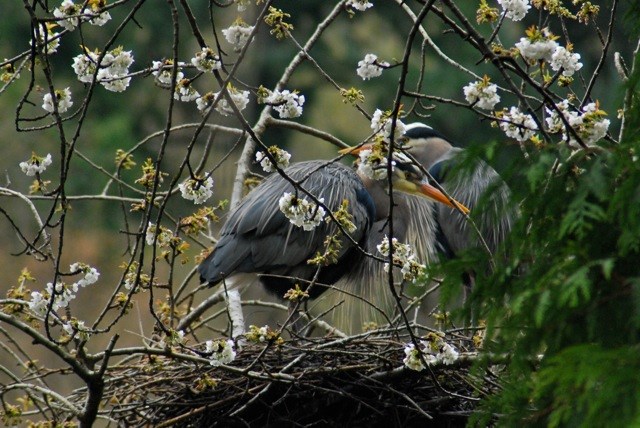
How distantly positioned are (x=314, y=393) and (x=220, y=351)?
0.77 meters

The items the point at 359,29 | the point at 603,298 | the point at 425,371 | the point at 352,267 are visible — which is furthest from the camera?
the point at 359,29

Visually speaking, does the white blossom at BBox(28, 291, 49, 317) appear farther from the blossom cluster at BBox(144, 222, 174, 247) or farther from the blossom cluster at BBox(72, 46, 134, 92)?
the blossom cluster at BBox(72, 46, 134, 92)

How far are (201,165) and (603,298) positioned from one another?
2516 mm

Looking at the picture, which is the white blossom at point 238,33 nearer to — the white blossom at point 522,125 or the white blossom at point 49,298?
the white blossom at point 522,125

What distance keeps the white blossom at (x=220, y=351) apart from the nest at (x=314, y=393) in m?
0.50

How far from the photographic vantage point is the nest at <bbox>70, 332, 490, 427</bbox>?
12.8ft

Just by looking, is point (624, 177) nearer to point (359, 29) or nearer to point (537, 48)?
point (537, 48)

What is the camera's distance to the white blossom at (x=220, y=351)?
331cm

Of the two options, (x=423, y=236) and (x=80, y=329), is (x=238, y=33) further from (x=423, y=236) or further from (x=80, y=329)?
(x=423, y=236)

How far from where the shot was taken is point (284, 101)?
3064 millimetres

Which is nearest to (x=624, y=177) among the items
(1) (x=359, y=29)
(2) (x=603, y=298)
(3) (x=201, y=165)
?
(2) (x=603, y=298)

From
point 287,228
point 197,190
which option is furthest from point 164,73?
point 287,228

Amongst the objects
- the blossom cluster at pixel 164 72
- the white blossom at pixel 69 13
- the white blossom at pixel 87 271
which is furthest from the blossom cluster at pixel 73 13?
the white blossom at pixel 87 271

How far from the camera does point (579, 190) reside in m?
2.25
